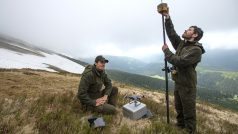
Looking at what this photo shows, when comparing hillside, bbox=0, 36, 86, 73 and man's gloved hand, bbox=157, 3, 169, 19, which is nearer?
man's gloved hand, bbox=157, 3, 169, 19

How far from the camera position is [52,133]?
4.02m

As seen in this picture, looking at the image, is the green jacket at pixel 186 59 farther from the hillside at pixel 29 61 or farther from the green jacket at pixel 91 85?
the hillside at pixel 29 61

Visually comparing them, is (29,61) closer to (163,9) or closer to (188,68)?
(163,9)

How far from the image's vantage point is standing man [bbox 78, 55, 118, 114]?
591 centimetres

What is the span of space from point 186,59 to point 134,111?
82.8 inches

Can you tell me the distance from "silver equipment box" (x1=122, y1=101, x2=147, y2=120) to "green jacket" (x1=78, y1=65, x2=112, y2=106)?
0.79 metres

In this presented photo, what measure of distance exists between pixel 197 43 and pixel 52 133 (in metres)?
3.85

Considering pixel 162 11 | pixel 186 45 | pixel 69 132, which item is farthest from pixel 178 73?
pixel 69 132

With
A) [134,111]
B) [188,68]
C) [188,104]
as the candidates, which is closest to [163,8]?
[188,68]

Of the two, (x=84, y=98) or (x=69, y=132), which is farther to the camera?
(x=84, y=98)

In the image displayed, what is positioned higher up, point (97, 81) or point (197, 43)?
point (197, 43)

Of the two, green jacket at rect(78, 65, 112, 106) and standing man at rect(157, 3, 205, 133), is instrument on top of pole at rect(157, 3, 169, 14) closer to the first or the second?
standing man at rect(157, 3, 205, 133)

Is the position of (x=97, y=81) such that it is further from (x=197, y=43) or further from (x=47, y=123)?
(x=197, y=43)

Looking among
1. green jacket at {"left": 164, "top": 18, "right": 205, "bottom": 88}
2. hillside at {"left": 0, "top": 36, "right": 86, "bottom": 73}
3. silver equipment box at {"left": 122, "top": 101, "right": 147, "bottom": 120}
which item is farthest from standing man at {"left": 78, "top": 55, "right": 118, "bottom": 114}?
hillside at {"left": 0, "top": 36, "right": 86, "bottom": 73}
